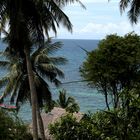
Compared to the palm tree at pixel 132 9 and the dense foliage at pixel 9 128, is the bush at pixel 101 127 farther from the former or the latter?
the palm tree at pixel 132 9

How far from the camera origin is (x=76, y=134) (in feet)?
25.6

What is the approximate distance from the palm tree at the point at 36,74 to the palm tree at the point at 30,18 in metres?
9.01

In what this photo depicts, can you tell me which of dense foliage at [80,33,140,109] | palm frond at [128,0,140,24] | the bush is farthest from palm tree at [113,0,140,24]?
the bush

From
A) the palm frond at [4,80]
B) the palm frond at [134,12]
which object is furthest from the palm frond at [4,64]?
the palm frond at [134,12]

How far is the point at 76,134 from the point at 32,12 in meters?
17.9

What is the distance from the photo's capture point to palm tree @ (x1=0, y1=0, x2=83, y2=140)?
80.4ft

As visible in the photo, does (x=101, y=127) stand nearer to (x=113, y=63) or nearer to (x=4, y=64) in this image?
(x=113, y=63)

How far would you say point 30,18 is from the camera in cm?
2530

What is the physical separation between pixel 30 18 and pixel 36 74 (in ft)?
34.0

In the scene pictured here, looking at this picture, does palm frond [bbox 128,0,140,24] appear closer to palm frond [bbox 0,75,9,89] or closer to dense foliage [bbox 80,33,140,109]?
dense foliage [bbox 80,33,140,109]

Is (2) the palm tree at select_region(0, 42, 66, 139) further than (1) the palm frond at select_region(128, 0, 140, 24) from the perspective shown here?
Yes

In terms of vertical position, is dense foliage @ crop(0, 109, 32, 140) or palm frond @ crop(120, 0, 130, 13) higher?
palm frond @ crop(120, 0, 130, 13)

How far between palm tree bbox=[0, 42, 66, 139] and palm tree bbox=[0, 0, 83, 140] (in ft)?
29.6

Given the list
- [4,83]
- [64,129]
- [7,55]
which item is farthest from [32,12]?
[64,129]
